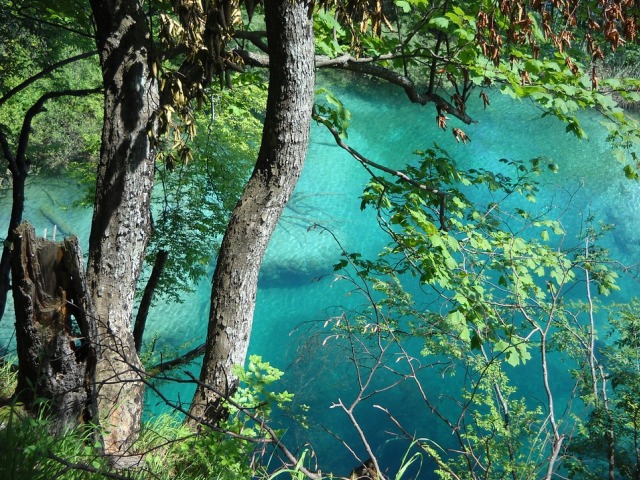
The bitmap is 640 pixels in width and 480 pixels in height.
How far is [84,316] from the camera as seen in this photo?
282 centimetres

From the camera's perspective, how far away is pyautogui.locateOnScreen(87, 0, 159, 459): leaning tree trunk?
3234 millimetres

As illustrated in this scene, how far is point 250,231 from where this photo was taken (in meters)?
3.45

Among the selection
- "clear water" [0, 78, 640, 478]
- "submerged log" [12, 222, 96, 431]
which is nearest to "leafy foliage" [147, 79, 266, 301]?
"clear water" [0, 78, 640, 478]

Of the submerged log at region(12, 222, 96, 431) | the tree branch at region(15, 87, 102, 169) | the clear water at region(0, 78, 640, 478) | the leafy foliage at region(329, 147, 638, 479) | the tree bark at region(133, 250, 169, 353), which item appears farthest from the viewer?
the clear water at region(0, 78, 640, 478)

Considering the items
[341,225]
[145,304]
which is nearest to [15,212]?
[145,304]

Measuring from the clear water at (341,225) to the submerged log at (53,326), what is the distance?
17.2 ft

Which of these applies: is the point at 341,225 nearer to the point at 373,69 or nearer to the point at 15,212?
the point at 15,212

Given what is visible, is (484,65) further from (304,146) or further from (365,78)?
(365,78)

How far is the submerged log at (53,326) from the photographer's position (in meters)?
2.68

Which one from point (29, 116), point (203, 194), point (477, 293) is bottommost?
point (477, 293)

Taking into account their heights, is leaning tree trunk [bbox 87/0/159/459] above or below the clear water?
below

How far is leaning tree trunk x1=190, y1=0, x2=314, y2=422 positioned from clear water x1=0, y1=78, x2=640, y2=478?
4610mm

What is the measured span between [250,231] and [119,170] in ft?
2.50

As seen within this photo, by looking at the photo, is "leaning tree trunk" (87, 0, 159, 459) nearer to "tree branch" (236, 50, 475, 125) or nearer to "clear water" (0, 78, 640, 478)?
"tree branch" (236, 50, 475, 125)
